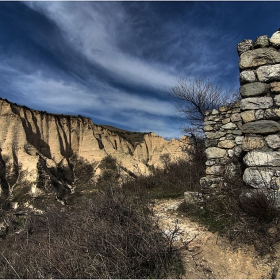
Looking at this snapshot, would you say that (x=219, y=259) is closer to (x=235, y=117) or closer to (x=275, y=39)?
(x=275, y=39)

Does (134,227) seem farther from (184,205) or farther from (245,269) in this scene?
(184,205)

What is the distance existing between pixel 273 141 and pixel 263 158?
0.30 metres

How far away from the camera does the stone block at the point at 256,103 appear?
3326mm

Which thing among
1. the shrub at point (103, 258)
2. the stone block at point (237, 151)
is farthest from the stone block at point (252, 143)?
the shrub at point (103, 258)

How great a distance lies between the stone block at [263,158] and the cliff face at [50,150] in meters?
11.8

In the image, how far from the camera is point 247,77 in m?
3.49

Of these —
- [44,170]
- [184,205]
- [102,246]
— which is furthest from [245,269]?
[44,170]

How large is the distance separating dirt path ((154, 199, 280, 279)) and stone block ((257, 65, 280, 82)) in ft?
8.15

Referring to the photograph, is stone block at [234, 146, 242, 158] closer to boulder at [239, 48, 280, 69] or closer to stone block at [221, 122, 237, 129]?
stone block at [221, 122, 237, 129]

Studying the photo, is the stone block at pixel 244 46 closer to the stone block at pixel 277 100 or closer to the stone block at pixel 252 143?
the stone block at pixel 277 100

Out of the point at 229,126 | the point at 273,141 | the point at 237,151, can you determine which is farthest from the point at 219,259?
the point at 229,126

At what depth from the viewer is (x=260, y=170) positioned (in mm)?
3213

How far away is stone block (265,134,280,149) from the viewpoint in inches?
126

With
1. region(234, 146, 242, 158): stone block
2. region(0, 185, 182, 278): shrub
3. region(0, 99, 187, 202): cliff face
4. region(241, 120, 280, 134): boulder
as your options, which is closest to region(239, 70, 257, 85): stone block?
region(241, 120, 280, 134): boulder
